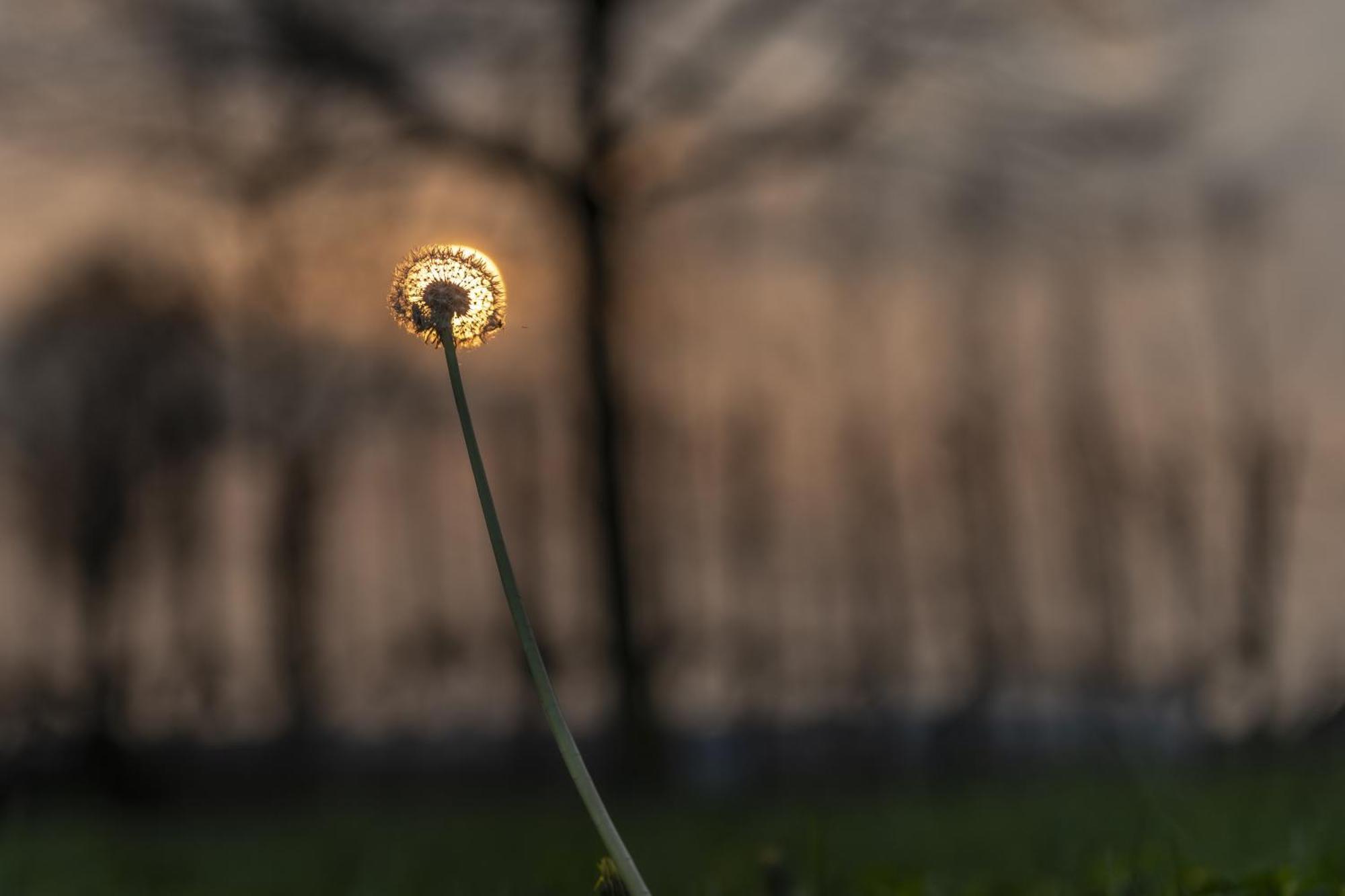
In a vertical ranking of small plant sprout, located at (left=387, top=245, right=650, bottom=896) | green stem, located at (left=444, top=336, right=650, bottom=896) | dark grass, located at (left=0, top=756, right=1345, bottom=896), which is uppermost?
small plant sprout, located at (left=387, top=245, right=650, bottom=896)

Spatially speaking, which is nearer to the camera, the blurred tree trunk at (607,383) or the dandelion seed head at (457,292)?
the dandelion seed head at (457,292)

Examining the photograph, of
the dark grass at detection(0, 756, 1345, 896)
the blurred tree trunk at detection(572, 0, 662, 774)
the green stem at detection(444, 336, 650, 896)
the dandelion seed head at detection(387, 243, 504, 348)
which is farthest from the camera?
the blurred tree trunk at detection(572, 0, 662, 774)

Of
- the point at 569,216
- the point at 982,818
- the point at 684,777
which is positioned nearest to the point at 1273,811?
the point at 982,818

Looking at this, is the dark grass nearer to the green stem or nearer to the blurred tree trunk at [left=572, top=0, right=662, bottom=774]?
the green stem

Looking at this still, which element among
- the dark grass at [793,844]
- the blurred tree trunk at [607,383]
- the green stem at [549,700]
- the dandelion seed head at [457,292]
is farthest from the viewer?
the blurred tree trunk at [607,383]

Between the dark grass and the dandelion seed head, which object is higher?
the dandelion seed head

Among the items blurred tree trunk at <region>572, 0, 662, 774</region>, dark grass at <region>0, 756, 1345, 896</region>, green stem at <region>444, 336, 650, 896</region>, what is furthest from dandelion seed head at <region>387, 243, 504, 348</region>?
blurred tree trunk at <region>572, 0, 662, 774</region>

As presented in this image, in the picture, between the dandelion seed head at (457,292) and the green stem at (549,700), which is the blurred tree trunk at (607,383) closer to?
the dandelion seed head at (457,292)

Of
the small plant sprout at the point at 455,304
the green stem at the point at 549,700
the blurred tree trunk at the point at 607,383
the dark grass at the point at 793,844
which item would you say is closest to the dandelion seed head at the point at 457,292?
the small plant sprout at the point at 455,304
